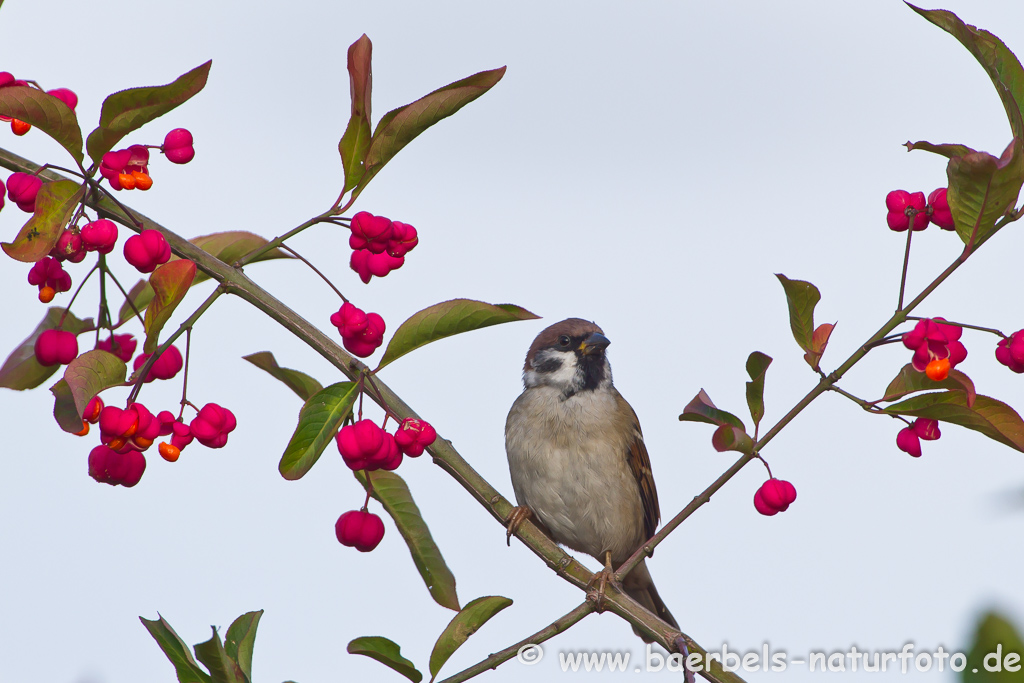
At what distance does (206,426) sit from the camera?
239cm

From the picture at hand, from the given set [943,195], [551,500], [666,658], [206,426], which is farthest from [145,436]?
[551,500]

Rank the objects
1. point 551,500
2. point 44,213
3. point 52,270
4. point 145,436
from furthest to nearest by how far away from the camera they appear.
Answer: point 551,500
point 52,270
point 145,436
point 44,213

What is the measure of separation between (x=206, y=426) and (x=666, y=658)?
1457 millimetres

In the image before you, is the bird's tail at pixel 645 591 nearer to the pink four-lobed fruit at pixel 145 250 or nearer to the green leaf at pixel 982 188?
the green leaf at pixel 982 188

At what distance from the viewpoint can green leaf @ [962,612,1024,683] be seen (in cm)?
162

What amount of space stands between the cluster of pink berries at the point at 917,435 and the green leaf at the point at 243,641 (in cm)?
174

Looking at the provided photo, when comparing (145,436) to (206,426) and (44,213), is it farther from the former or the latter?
(44,213)

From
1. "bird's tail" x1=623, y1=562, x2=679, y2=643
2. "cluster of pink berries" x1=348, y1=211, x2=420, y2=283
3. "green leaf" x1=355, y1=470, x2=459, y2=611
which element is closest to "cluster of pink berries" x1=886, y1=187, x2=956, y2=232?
"cluster of pink berries" x1=348, y1=211, x2=420, y2=283

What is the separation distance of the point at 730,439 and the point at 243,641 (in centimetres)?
132

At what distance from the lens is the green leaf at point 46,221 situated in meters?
1.88

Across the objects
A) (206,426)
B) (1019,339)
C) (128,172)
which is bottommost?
(1019,339)

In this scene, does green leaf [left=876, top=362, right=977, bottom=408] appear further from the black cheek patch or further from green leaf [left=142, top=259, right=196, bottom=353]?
the black cheek patch

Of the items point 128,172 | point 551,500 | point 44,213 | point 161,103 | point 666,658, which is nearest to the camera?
point 161,103

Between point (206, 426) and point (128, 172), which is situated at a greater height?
point (128, 172)
